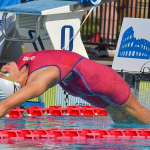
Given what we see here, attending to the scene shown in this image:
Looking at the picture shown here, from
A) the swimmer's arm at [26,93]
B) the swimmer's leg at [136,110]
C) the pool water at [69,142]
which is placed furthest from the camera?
the swimmer's leg at [136,110]

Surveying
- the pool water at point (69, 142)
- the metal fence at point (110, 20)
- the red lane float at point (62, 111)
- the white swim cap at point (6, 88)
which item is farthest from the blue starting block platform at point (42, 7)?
the metal fence at point (110, 20)

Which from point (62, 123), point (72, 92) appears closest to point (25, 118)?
point (62, 123)

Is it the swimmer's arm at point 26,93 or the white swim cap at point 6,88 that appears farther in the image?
the white swim cap at point 6,88

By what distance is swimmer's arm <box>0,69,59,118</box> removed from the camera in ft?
11.7

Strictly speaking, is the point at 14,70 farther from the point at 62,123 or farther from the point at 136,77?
the point at 136,77

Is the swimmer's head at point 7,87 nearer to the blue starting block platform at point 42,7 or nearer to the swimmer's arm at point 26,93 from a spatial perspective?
the swimmer's arm at point 26,93

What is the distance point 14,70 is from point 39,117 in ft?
5.74

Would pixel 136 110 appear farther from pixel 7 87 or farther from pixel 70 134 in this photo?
pixel 7 87

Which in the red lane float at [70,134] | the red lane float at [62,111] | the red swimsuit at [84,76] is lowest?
the red lane float at [62,111]

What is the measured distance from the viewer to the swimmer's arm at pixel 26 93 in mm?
3564

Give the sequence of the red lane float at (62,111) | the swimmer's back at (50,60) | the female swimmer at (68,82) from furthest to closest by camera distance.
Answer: the red lane float at (62,111) < the swimmer's back at (50,60) < the female swimmer at (68,82)

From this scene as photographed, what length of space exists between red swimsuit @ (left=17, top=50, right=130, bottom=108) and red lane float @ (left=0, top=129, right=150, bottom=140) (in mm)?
490

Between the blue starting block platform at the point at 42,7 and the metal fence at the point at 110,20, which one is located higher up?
the blue starting block platform at the point at 42,7

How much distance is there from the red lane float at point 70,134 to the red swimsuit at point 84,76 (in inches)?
19.3
